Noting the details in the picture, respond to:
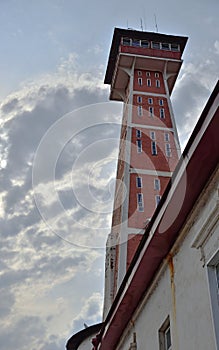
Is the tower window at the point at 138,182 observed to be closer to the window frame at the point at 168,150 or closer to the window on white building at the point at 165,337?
the window frame at the point at 168,150

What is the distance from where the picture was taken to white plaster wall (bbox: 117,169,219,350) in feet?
22.7

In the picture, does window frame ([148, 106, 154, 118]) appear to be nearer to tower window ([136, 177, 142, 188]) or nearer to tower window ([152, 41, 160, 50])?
tower window ([152, 41, 160, 50])

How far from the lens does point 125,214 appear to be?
45906 millimetres

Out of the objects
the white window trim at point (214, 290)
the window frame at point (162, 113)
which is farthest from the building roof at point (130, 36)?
the white window trim at point (214, 290)

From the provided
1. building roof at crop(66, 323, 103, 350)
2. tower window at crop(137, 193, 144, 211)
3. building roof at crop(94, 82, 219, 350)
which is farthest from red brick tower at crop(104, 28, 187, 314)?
building roof at crop(94, 82, 219, 350)

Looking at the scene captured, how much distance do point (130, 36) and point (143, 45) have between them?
189cm

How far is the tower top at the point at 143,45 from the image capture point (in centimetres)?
5666

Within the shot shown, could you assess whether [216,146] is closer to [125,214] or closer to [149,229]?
[149,229]

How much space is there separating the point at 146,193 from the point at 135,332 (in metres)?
36.9

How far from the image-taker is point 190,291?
7.58 m

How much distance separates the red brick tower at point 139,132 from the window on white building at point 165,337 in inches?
1316

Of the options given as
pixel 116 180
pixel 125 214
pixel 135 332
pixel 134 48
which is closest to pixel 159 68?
pixel 134 48

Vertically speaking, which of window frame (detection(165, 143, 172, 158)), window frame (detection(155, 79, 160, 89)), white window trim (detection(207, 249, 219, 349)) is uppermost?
window frame (detection(155, 79, 160, 89))

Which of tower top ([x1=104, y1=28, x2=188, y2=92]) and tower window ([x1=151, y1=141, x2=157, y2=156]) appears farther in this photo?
tower top ([x1=104, y1=28, x2=188, y2=92])
